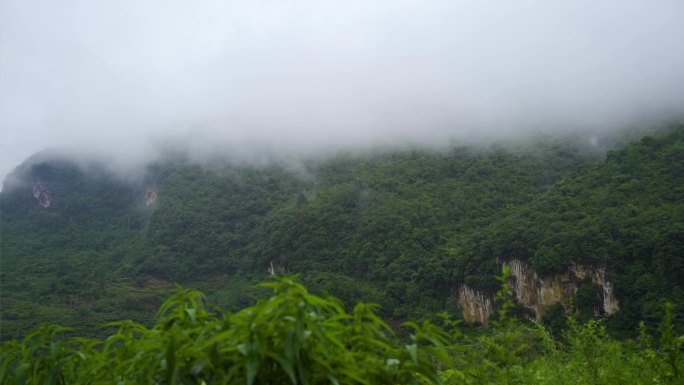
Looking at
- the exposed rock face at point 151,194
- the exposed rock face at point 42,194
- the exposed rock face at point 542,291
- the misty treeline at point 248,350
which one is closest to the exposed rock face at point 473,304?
the exposed rock face at point 542,291

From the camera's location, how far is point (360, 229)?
285 feet

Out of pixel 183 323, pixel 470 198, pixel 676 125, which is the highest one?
pixel 183 323

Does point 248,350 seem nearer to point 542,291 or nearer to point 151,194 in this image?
point 542,291

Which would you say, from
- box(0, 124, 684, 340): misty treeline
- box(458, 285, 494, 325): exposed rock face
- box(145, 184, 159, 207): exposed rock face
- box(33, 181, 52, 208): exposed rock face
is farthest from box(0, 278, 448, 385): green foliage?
box(33, 181, 52, 208): exposed rock face

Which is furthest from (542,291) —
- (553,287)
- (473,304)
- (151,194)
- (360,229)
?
(151,194)

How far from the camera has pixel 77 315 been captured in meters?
64.0

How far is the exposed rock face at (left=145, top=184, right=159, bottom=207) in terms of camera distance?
417 feet

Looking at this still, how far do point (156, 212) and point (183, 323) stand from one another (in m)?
121

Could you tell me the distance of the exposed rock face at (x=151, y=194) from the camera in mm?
127062

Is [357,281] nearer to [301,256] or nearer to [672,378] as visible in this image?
[301,256]

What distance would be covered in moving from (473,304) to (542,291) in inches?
316

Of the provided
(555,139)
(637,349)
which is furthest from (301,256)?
(637,349)

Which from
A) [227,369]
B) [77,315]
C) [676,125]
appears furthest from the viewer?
[676,125]

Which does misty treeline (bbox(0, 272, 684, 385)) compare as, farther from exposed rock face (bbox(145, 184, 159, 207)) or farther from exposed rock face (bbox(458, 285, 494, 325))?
exposed rock face (bbox(145, 184, 159, 207))
